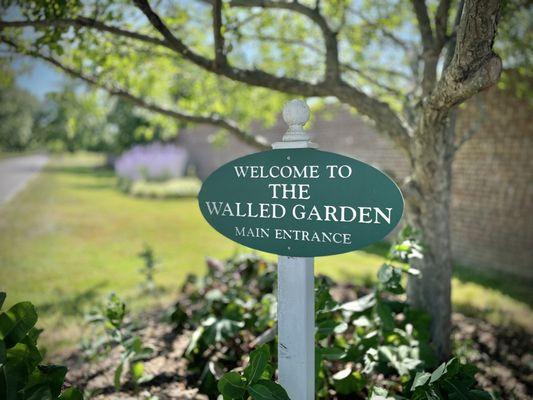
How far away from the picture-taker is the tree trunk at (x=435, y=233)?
2621 mm

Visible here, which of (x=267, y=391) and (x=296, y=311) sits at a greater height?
(x=296, y=311)

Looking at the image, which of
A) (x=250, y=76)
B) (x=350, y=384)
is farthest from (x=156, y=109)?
(x=350, y=384)

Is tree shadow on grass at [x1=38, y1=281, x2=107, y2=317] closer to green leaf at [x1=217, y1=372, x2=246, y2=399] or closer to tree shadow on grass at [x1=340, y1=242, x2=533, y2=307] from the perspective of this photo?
green leaf at [x1=217, y1=372, x2=246, y2=399]

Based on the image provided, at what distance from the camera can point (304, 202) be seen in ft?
5.05

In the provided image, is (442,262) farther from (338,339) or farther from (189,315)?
(189,315)

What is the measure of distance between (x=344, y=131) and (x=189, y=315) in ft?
18.5

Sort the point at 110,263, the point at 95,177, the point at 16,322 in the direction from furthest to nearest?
the point at 95,177 → the point at 110,263 → the point at 16,322

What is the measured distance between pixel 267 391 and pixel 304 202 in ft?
2.41

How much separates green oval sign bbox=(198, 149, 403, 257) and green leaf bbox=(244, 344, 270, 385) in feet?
1.33

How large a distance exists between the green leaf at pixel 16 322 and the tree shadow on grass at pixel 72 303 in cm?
266

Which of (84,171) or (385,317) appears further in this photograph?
(84,171)

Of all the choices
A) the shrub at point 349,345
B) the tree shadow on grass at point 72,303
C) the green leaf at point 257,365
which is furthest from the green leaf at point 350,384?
the tree shadow on grass at point 72,303

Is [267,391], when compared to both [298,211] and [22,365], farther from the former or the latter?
[22,365]

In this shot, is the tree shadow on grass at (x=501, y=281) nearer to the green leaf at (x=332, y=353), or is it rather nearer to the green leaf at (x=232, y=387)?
the green leaf at (x=332, y=353)
